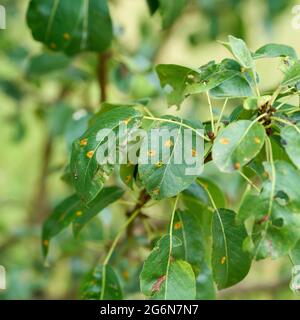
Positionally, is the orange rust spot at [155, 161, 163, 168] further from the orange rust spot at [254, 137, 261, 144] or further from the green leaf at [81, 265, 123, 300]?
the green leaf at [81, 265, 123, 300]

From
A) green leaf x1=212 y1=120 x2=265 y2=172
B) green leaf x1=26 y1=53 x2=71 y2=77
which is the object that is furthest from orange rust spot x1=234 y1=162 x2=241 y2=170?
green leaf x1=26 y1=53 x2=71 y2=77

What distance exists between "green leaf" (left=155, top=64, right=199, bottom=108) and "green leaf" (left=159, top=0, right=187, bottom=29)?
0.25 metres

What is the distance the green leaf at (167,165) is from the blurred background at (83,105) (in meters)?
Answer: 0.44

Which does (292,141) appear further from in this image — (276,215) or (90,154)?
(90,154)

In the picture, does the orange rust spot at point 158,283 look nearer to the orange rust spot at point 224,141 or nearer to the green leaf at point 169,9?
the orange rust spot at point 224,141

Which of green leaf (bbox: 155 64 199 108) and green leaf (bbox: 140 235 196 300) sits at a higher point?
green leaf (bbox: 155 64 199 108)

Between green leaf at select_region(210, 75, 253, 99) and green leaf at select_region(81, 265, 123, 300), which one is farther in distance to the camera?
green leaf at select_region(81, 265, 123, 300)

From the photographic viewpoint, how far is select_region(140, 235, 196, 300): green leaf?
2.53 feet

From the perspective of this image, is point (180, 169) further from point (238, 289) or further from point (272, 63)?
point (272, 63)

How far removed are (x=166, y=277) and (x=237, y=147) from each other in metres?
0.20
